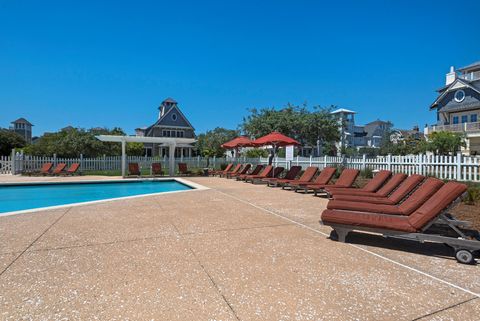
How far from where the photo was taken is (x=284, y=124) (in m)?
25.4

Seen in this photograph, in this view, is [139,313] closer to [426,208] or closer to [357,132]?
[426,208]

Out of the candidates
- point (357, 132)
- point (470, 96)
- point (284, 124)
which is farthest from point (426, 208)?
point (357, 132)

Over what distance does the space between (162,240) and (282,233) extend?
1990mm

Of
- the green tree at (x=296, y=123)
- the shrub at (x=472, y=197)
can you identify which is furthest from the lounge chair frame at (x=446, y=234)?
the green tree at (x=296, y=123)

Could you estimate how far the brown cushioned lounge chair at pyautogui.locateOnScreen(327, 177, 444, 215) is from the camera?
433 cm

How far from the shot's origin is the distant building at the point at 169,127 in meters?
40.0

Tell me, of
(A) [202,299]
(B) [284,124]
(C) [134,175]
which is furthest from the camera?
(B) [284,124]

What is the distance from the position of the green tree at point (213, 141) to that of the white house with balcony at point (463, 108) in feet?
88.5

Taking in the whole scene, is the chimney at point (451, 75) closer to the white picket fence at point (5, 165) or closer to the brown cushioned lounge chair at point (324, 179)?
the brown cushioned lounge chair at point (324, 179)

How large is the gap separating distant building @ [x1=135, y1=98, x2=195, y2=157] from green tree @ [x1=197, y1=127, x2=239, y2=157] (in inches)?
119

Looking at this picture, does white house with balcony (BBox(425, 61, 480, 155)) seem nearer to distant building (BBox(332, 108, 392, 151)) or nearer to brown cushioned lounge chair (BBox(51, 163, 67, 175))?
distant building (BBox(332, 108, 392, 151))

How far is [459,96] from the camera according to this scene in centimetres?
2959

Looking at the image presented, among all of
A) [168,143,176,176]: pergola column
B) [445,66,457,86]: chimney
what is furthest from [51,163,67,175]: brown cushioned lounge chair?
[445,66,457,86]: chimney

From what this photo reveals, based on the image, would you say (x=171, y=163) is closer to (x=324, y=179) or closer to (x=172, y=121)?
(x=324, y=179)
